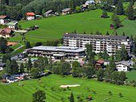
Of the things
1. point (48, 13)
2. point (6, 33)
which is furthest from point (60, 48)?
point (48, 13)

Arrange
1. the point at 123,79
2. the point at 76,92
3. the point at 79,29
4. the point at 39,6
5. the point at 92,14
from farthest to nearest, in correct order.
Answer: the point at 39,6
the point at 92,14
the point at 79,29
the point at 123,79
the point at 76,92

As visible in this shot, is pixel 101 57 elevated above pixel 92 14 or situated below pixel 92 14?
below

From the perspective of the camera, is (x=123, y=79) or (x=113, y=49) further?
(x=113, y=49)

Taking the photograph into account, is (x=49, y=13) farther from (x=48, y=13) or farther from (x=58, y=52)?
(x=58, y=52)

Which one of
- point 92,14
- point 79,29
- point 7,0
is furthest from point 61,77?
point 7,0

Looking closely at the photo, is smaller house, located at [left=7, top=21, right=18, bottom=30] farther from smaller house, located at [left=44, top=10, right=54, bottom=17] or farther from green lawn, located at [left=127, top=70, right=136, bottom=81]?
green lawn, located at [left=127, top=70, right=136, bottom=81]

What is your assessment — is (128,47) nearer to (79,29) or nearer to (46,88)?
(79,29)

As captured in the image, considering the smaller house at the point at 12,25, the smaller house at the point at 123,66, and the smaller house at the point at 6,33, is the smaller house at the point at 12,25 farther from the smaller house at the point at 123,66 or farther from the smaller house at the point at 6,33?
the smaller house at the point at 123,66
